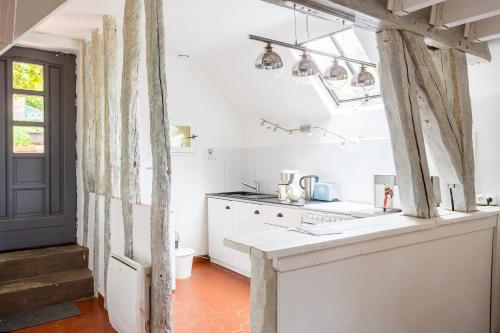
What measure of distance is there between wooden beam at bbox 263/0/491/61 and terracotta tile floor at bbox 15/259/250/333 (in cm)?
266

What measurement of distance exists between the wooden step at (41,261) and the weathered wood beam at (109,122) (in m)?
0.69

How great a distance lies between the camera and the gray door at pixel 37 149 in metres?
4.07

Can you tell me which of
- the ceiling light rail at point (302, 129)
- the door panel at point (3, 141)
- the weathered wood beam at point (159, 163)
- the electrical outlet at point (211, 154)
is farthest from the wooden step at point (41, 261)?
the ceiling light rail at point (302, 129)

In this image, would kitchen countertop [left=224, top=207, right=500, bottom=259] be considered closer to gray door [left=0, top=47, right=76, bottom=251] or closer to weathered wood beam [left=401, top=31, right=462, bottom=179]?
weathered wood beam [left=401, top=31, right=462, bottom=179]

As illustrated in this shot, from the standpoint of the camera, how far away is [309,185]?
462 centimetres

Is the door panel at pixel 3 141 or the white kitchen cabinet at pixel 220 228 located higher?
the door panel at pixel 3 141

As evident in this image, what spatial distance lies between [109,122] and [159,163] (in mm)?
1467

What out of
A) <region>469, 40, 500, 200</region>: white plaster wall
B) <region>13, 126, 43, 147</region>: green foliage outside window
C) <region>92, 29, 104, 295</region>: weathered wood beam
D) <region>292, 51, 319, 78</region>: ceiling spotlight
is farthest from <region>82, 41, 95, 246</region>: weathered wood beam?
<region>469, 40, 500, 200</region>: white plaster wall

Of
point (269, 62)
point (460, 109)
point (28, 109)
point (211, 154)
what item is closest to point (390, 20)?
point (269, 62)

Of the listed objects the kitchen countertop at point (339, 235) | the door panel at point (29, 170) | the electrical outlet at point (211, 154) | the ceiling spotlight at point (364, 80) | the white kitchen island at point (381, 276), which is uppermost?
the ceiling spotlight at point (364, 80)

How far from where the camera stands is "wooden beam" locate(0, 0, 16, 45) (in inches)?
88.0

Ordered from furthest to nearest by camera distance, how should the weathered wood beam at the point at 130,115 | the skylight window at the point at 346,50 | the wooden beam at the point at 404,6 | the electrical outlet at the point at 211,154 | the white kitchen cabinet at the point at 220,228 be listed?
1. the electrical outlet at the point at 211,154
2. the white kitchen cabinet at the point at 220,228
3. the skylight window at the point at 346,50
4. the weathered wood beam at the point at 130,115
5. the wooden beam at the point at 404,6

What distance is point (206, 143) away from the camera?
5469mm

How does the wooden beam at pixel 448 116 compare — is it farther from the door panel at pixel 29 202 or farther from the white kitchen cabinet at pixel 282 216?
the door panel at pixel 29 202
